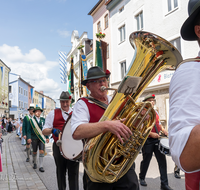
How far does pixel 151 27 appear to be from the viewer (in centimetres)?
1355

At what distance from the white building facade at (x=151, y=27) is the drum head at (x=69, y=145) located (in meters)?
8.78

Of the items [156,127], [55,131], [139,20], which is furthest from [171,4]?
[55,131]

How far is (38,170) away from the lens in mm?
6418

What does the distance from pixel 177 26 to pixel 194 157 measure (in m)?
12.2

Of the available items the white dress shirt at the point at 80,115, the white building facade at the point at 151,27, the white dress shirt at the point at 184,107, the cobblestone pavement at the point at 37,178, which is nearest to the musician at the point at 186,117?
the white dress shirt at the point at 184,107

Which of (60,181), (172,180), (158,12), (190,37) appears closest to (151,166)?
(172,180)

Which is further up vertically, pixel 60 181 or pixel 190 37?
pixel 190 37

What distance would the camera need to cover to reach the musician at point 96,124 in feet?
6.21

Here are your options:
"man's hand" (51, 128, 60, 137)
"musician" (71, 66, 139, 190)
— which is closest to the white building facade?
"man's hand" (51, 128, 60, 137)

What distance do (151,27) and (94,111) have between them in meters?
12.6

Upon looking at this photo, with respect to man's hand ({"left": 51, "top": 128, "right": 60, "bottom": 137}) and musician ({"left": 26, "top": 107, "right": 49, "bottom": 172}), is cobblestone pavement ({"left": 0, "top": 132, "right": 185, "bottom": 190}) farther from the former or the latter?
man's hand ({"left": 51, "top": 128, "right": 60, "bottom": 137})

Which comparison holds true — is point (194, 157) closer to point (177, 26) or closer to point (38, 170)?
point (38, 170)

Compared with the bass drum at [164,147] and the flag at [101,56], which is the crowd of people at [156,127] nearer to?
the bass drum at [164,147]

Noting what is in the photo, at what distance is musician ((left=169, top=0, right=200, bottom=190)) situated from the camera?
754 mm
